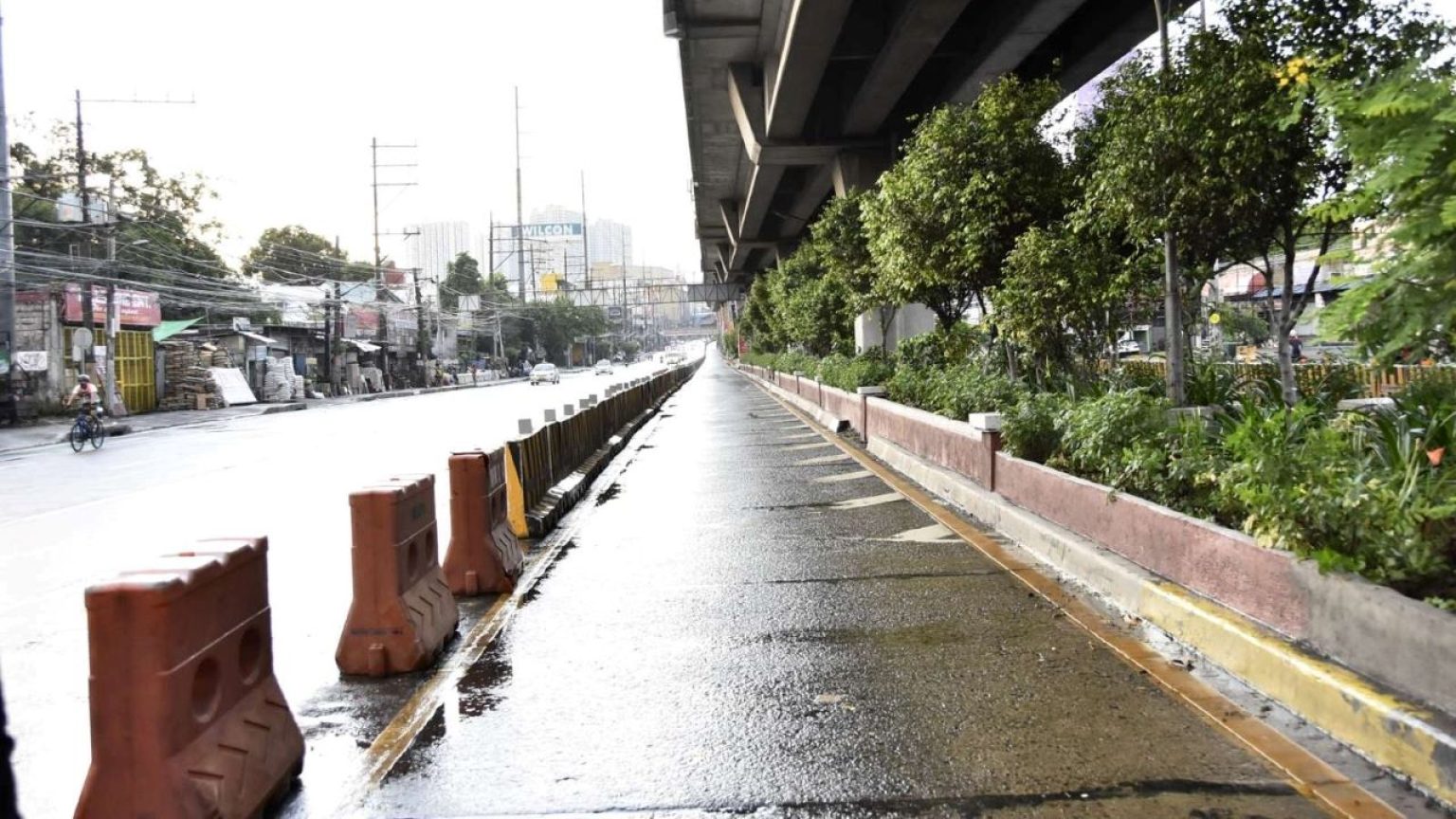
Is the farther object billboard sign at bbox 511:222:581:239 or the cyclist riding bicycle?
billboard sign at bbox 511:222:581:239

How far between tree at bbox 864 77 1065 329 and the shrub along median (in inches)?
108

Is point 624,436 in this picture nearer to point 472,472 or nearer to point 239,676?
point 472,472

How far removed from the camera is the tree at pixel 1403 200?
3.36m

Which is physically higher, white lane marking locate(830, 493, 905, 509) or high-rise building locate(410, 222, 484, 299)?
high-rise building locate(410, 222, 484, 299)

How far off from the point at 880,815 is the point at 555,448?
8.26m

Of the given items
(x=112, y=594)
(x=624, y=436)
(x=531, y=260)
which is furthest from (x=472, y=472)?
(x=531, y=260)

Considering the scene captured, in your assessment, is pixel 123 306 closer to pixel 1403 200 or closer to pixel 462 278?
pixel 1403 200

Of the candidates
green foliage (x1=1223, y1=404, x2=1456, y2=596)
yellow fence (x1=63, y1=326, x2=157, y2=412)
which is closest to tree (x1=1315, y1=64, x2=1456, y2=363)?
green foliage (x1=1223, y1=404, x2=1456, y2=596)

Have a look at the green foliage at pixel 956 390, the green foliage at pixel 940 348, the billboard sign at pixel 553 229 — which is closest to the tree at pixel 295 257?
the billboard sign at pixel 553 229

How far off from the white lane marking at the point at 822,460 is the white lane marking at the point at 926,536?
17.8ft

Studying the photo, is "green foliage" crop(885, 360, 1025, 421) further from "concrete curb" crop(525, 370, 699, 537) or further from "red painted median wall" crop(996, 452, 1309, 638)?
"concrete curb" crop(525, 370, 699, 537)

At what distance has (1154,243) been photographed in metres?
9.71

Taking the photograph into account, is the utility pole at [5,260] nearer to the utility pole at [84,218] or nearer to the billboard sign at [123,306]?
the utility pole at [84,218]

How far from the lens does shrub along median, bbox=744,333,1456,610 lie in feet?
14.4
